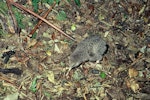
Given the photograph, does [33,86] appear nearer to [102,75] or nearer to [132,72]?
[102,75]

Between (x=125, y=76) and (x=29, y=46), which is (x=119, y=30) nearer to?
(x=125, y=76)

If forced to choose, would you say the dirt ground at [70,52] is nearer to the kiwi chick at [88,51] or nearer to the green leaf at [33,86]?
the green leaf at [33,86]

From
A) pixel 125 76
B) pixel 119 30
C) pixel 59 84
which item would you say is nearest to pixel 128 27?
pixel 119 30

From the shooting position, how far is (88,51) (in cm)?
564

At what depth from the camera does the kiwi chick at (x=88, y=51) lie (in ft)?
17.9

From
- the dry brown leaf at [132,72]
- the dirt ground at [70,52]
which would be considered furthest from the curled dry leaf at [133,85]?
the dry brown leaf at [132,72]

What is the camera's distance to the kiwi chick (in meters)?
5.45

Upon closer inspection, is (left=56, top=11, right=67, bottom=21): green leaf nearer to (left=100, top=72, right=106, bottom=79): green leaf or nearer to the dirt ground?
the dirt ground

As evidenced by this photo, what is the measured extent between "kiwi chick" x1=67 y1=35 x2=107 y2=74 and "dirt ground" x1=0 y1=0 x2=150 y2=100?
0.26 metres

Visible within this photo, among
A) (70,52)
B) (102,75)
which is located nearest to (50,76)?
(70,52)

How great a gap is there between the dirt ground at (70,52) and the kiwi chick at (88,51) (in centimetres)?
26

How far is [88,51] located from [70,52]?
1.44 ft

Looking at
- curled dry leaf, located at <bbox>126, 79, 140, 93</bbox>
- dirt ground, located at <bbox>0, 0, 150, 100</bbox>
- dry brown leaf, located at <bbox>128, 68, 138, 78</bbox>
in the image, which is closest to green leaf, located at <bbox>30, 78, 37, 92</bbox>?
dirt ground, located at <bbox>0, 0, 150, 100</bbox>

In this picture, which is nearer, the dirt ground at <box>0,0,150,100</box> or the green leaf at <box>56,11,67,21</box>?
the dirt ground at <box>0,0,150,100</box>
